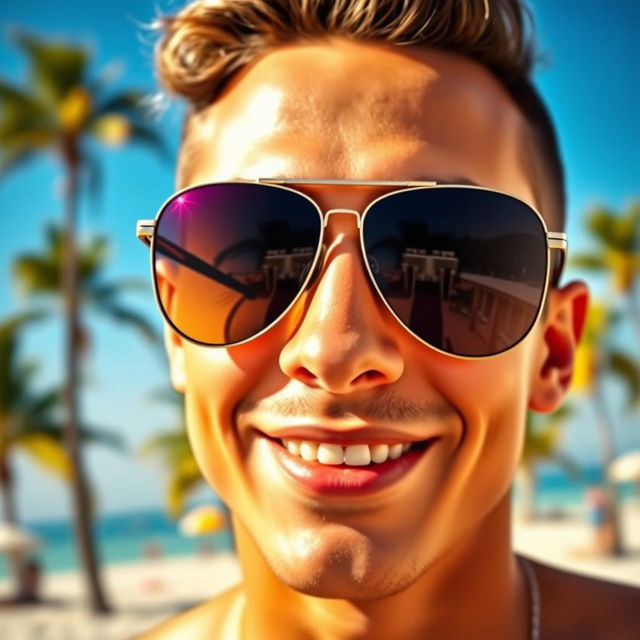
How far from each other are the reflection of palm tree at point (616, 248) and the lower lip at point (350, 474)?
21205mm

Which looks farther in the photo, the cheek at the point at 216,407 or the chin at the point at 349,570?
the cheek at the point at 216,407

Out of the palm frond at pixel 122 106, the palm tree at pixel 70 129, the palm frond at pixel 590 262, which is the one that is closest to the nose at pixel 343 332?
the palm tree at pixel 70 129

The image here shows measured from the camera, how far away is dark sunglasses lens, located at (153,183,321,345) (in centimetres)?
141

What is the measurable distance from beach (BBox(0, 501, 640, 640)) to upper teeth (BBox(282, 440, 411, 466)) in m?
10.2

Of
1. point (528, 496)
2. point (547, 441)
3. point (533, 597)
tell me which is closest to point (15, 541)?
point (547, 441)

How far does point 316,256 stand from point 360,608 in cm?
65

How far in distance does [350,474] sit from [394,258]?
36cm

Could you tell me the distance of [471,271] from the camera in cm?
139

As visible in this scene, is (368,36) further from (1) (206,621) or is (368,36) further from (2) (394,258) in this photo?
(1) (206,621)

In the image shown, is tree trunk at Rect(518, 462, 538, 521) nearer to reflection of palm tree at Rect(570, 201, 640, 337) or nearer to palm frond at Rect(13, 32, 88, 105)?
reflection of palm tree at Rect(570, 201, 640, 337)

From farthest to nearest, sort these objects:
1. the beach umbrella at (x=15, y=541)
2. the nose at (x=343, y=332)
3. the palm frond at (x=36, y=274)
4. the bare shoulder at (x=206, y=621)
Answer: the palm frond at (x=36, y=274) < the beach umbrella at (x=15, y=541) < the bare shoulder at (x=206, y=621) < the nose at (x=343, y=332)

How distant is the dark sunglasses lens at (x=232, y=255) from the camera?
1.41 metres

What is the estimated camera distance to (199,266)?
4.78ft

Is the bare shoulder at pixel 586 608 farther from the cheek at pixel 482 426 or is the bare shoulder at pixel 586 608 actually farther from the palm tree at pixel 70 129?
the palm tree at pixel 70 129
